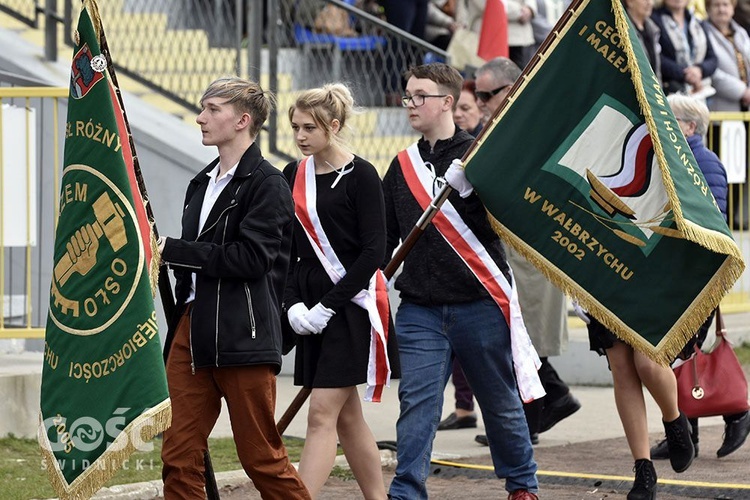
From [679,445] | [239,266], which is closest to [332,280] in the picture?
[239,266]

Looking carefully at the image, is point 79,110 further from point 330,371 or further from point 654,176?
point 654,176

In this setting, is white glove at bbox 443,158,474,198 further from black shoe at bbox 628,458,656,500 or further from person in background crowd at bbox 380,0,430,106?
person in background crowd at bbox 380,0,430,106

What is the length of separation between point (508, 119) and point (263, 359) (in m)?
1.49

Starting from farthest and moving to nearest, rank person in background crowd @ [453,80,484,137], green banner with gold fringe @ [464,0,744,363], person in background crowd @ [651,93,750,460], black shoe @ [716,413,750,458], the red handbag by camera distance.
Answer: person in background crowd @ [453,80,484,137] → black shoe @ [716,413,750,458] → the red handbag → person in background crowd @ [651,93,750,460] → green banner with gold fringe @ [464,0,744,363]

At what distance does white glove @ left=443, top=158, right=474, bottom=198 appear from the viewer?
20.2 feet

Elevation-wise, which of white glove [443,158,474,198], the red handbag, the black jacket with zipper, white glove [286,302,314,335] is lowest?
the red handbag

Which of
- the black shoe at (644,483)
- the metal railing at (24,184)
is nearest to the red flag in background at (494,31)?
the metal railing at (24,184)

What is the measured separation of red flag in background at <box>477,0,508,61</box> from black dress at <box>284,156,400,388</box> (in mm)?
5991

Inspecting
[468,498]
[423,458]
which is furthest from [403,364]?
[468,498]

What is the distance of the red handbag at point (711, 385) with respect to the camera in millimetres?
7793

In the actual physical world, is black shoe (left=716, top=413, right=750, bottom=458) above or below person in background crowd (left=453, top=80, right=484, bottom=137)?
below

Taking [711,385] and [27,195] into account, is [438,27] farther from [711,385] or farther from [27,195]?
[711,385]

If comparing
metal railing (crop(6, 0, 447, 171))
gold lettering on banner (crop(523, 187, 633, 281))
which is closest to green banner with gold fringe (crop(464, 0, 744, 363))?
gold lettering on banner (crop(523, 187, 633, 281))

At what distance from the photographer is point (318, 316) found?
6.01 m
